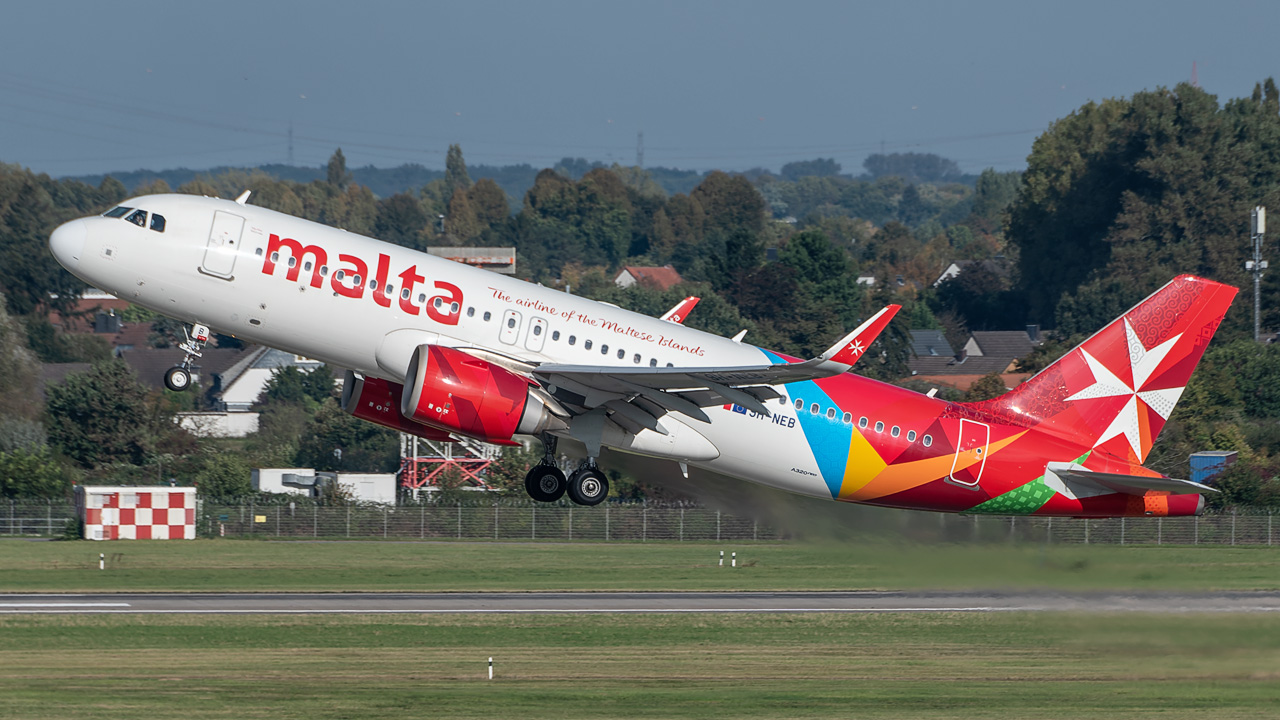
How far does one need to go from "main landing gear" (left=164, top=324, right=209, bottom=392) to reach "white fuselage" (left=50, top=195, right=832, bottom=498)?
1.49 ft

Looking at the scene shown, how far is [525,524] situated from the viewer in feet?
260

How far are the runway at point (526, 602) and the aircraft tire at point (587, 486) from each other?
17.4 m

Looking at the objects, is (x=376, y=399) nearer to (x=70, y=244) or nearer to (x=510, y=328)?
(x=510, y=328)

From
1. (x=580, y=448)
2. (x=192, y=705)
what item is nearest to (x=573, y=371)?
(x=580, y=448)

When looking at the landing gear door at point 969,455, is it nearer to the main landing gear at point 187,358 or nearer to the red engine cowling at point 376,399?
the red engine cowling at point 376,399

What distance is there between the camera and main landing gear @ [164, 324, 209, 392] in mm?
37500

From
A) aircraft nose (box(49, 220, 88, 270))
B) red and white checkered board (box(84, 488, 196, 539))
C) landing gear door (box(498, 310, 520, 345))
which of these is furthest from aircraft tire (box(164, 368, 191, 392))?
red and white checkered board (box(84, 488, 196, 539))

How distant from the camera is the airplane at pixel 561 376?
119 feet

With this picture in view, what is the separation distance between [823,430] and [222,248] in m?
15.7

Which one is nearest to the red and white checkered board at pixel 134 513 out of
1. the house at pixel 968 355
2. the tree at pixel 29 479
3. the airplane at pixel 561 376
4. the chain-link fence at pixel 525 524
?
the chain-link fence at pixel 525 524

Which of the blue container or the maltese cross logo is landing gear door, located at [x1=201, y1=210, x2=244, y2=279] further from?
the blue container

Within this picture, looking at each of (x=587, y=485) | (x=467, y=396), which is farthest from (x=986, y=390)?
(x=467, y=396)

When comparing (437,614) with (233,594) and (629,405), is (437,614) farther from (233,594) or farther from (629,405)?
(629,405)

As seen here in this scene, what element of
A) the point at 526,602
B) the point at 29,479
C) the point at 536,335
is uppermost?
the point at 536,335
